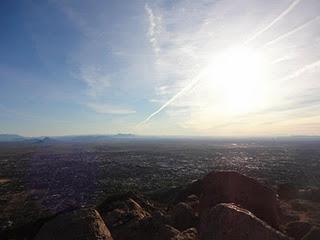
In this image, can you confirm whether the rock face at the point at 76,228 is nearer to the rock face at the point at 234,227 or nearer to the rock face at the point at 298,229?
the rock face at the point at 234,227

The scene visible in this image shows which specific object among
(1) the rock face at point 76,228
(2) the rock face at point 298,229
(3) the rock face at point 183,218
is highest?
(1) the rock face at point 76,228

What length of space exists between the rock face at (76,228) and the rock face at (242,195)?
33.0 ft

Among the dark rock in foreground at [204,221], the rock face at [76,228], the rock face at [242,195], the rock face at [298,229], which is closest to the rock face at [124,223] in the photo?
the dark rock in foreground at [204,221]

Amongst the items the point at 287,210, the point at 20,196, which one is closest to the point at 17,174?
the point at 20,196

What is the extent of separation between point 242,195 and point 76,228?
49.8ft

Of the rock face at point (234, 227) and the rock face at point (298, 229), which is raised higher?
the rock face at point (234, 227)

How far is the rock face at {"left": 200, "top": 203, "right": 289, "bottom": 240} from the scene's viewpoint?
12.8 meters

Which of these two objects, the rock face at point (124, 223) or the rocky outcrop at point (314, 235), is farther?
the rock face at point (124, 223)

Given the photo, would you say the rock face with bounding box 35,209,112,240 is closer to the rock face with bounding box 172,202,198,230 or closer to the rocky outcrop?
the rock face with bounding box 172,202,198,230

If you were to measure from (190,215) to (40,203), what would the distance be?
116 feet

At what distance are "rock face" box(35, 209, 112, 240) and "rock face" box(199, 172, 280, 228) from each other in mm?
10048

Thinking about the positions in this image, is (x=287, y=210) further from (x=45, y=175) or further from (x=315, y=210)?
(x=45, y=175)

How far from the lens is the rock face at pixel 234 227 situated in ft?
41.9

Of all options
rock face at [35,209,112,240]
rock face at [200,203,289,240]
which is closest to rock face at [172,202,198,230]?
rock face at [200,203,289,240]
